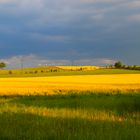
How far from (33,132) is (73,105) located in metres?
12.0

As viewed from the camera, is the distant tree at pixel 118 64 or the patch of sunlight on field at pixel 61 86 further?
the distant tree at pixel 118 64

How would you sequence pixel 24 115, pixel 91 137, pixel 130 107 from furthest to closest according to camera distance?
pixel 130 107
pixel 24 115
pixel 91 137

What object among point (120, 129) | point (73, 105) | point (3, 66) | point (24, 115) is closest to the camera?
point (120, 129)

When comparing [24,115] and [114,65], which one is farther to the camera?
[114,65]

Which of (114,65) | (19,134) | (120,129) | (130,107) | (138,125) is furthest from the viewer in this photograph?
(114,65)

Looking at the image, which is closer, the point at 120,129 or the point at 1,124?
the point at 120,129

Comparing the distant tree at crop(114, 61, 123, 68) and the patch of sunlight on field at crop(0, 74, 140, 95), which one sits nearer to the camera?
the patch of sunlight on field at crop(0, 74, 140, 95)

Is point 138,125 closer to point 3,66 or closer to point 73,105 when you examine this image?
point 73,105

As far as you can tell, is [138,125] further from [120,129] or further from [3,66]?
[3,66]

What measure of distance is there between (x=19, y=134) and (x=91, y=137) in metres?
2.19

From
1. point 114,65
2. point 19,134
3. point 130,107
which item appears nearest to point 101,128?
point 19,134

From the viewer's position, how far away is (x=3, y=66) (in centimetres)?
19325

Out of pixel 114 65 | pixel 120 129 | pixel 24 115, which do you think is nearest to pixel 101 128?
pixel 120 129

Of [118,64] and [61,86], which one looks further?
[118,64]
